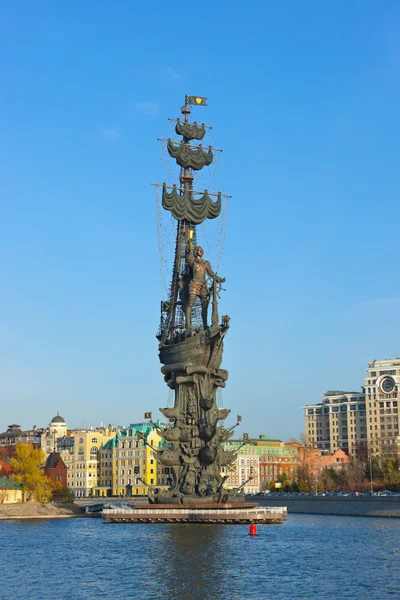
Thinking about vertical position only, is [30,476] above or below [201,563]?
above

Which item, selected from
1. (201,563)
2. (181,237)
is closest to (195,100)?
(181,237)

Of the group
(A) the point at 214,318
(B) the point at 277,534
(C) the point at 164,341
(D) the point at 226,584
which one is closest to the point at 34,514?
(C) the point at 164,341

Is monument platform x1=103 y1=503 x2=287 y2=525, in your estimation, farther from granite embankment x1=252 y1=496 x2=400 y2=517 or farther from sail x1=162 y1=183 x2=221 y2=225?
sail x1=162 y1=183 x2=221 y2=225

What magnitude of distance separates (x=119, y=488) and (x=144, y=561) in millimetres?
135894

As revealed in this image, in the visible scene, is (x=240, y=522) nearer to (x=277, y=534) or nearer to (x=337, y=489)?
(x=277, y=534)

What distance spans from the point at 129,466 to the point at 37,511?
65641mm

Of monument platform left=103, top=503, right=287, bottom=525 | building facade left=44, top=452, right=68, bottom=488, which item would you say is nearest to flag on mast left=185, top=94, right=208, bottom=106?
monument platform left=103, top=503, right=287, bottom=525

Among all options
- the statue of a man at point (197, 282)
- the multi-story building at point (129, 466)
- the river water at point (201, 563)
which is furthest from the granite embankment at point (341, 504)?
the multi-story building at point (129, 466)

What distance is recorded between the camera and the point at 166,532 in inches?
3241

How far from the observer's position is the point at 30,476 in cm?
13300

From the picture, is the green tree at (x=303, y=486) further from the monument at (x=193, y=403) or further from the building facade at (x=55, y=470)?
the monument at (x=193, y=403)

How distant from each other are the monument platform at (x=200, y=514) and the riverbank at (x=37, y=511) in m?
28.7

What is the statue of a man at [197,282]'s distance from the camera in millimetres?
106938

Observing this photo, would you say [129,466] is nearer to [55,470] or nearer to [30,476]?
[55,470]
